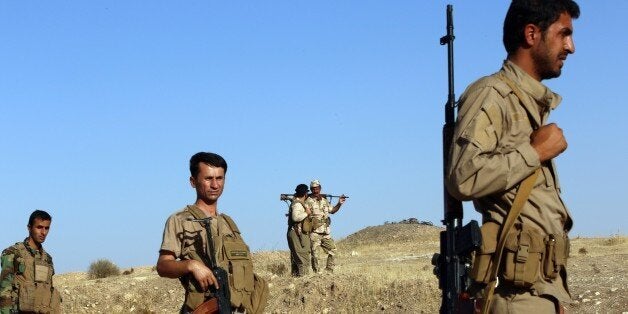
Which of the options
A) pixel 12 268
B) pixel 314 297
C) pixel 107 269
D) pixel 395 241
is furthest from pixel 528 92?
pixel 395 241

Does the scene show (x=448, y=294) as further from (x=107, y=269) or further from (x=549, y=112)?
(x=107, y=269)

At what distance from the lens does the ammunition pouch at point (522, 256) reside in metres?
3.98

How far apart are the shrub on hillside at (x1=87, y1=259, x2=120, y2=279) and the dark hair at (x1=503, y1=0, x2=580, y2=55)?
28168 mm

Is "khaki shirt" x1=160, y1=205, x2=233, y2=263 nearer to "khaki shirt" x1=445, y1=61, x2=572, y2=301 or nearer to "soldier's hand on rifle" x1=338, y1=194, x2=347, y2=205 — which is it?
"khaki shirt" x1=445, y1=61, x2=572, y2=301

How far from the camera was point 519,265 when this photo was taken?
3.99 m

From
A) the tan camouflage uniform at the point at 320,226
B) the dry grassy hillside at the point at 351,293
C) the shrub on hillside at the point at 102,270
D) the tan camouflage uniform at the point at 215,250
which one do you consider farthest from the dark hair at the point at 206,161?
the shrub on hillside at the point at 102,270

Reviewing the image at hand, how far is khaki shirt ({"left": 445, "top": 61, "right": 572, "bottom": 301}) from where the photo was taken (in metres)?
3.97

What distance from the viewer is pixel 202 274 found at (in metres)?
6.54

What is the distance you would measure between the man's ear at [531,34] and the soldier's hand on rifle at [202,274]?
3038mm

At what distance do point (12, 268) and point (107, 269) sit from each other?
2105 cm

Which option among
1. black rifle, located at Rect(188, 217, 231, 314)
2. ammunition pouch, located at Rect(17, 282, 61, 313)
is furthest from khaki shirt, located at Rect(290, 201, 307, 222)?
black rifle, located at Rect(188, 217, 231, 314)

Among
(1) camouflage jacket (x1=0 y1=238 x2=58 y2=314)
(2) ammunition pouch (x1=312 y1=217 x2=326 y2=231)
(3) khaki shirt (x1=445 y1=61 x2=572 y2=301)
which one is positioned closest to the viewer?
(3) khaki shirt (x1=445 y1=61 x2=572 y2=301)

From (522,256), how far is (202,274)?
118 inches

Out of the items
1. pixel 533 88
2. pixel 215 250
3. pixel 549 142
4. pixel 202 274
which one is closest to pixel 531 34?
pixel 533 88
